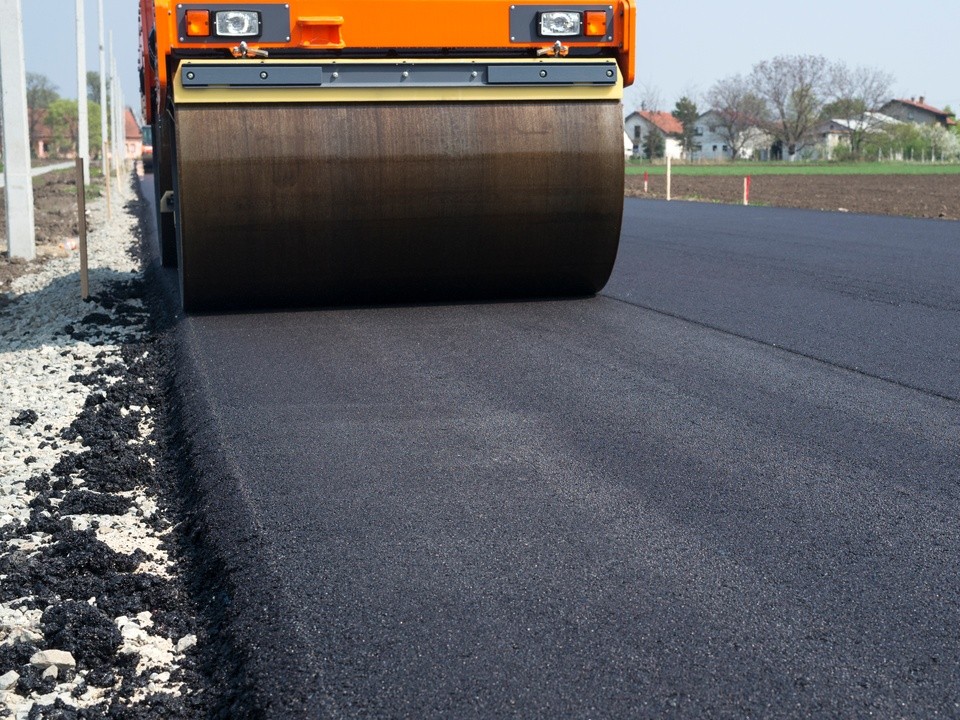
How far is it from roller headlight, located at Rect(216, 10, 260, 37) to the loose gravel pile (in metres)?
1.90

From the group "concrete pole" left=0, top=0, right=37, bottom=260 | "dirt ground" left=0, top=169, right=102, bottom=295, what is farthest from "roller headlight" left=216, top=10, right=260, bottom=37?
"concrete pole" left=0, top=0, right=37, bottom=260

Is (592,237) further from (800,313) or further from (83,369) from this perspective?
(83,369)

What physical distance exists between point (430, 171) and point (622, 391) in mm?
2313

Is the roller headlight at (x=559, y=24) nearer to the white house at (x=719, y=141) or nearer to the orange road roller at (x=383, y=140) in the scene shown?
the orange road roller at (x=383, y=140)

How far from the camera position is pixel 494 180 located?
7.23 metres

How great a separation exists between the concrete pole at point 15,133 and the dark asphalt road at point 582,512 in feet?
26.3

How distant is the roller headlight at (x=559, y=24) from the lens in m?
7.12

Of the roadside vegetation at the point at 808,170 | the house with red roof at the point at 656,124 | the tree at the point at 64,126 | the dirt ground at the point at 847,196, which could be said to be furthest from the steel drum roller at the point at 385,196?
the tree at the point at 64,126

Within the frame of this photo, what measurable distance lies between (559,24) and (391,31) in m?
1.02

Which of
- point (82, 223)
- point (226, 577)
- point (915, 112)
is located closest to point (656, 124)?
point (915, 112)

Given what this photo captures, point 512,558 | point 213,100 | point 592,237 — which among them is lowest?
point 512,558

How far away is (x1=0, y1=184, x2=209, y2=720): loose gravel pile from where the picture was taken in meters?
2.87

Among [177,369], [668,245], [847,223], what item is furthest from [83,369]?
[847,223]

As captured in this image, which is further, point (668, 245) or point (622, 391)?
point (668, 245)
